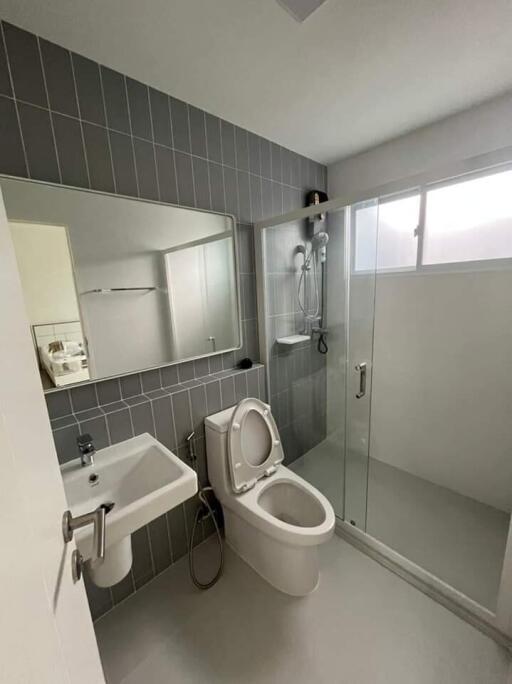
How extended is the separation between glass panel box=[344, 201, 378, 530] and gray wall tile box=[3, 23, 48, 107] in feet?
5.10

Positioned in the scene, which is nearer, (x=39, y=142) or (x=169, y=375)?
(x=39, y=142)

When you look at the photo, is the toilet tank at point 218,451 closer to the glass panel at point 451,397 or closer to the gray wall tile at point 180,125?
the glass panel at point 451,397

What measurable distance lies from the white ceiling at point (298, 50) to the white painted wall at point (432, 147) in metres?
0.09

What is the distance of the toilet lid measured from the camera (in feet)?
5.04

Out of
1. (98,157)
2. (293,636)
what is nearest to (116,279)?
A: (98,157)

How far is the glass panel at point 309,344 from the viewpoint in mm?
2008

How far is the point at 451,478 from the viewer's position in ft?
6.59

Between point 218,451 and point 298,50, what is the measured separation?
1892 mm

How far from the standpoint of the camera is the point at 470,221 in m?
1.75

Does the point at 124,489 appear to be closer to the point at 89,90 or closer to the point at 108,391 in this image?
the point at 108,391

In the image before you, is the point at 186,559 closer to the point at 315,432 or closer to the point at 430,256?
the point at 315,432

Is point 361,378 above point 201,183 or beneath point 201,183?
beneath

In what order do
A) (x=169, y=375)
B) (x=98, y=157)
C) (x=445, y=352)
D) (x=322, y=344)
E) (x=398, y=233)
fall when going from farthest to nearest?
(x=322, y=344)
(x=398, y=233)
(x=445, y=352)
(x=169, y=375)
(x=98, y=157)

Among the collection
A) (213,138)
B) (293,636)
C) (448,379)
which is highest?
(213,138)
